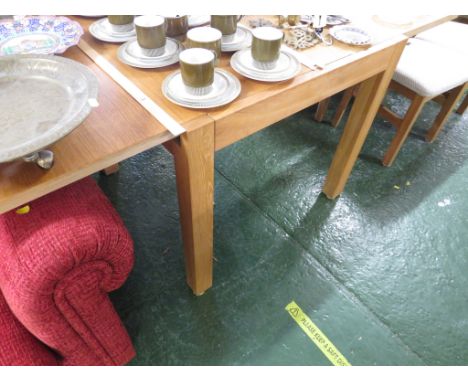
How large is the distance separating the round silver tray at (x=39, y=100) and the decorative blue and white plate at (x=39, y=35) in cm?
14

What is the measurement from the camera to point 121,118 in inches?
29.2

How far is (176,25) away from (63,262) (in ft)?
2.24

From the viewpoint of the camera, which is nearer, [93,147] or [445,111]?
[93,147]

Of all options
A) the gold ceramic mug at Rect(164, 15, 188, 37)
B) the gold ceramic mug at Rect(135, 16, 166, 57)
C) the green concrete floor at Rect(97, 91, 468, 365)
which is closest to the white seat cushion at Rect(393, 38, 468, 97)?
the green concrete floor at Rect(97, 91, 468, 365)

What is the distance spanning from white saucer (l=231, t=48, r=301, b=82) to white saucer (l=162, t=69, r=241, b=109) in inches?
1.6

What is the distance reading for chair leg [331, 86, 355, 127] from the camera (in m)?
1.82

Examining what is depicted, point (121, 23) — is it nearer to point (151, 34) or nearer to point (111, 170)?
point (151, 34)

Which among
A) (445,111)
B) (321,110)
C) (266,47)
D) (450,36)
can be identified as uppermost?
(266,47)

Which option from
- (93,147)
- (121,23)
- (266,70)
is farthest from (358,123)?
(93,147)

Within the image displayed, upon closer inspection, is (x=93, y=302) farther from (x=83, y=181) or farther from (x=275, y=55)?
(x=275, y=55)

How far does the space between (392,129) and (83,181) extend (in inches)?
66.7

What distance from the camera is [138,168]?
1.64 meters

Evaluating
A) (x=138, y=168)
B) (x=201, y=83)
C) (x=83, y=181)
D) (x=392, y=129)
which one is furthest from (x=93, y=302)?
(x=392, y=129)

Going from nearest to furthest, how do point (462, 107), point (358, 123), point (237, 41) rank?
1. point (237, 41)
2. point (358, 123)
3. point (462, 107)
